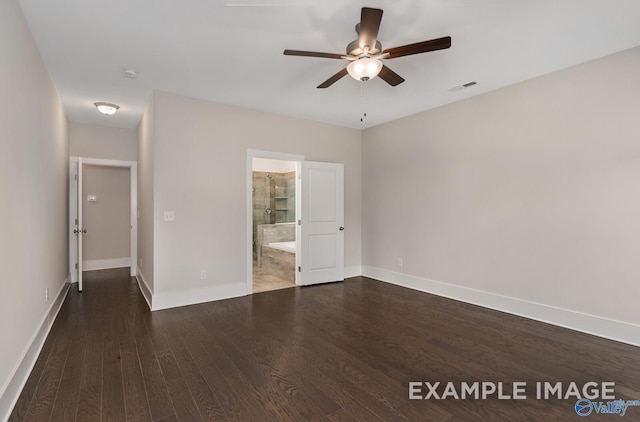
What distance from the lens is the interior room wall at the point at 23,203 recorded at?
6.55 ft

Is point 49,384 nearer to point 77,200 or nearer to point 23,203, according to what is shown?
point 23,203

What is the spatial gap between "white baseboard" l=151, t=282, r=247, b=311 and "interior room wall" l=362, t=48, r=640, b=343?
2591 mm

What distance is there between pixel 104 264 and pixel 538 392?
Answer: 7258 mm

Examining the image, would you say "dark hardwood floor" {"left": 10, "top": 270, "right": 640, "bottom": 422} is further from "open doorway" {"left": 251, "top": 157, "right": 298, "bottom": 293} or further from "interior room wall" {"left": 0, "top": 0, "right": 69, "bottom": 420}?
"open doorway" {"left": 251, "top": 157, "right": 298, "bottom": 293}

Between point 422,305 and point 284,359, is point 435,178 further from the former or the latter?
point 284,359

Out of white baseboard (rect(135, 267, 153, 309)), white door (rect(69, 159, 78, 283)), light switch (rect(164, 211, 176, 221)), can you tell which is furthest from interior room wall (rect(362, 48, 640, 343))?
white door (rect(69, 159, 78, 283))

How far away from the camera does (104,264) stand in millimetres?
6418

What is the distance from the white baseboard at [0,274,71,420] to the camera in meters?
1.91

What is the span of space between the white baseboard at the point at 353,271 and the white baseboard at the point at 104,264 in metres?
4.59

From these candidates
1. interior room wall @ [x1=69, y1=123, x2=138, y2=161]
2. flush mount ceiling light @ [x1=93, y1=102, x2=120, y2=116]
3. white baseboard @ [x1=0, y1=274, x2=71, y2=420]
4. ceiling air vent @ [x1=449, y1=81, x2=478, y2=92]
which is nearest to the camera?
white baseboard @ [x1=0, y1=274, x2=71, y2=420]

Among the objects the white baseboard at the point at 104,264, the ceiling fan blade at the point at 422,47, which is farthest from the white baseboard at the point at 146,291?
the ceiling fan blade at the point at 422,47

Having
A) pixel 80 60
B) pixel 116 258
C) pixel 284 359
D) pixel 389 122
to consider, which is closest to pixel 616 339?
pixel 284 359

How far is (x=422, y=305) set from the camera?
13.5ft

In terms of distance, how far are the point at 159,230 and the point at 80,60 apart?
1977 mm
